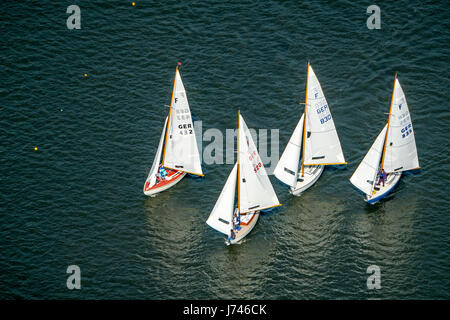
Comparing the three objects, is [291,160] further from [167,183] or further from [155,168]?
[155,168]

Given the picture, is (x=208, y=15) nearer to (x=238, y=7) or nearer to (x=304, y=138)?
(x=238, y=7)

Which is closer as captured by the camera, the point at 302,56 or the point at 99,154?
the point at 99,154

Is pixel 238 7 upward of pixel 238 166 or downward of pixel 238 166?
upward

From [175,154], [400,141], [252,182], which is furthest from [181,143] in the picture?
[400,141]

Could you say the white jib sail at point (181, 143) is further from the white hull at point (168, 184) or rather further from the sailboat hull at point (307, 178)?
the sailboat hull at point (307, 178)

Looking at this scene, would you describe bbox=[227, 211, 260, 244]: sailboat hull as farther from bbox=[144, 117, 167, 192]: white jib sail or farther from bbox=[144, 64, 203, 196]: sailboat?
bbox=[144, 117, 167, 192]: white jib sail
